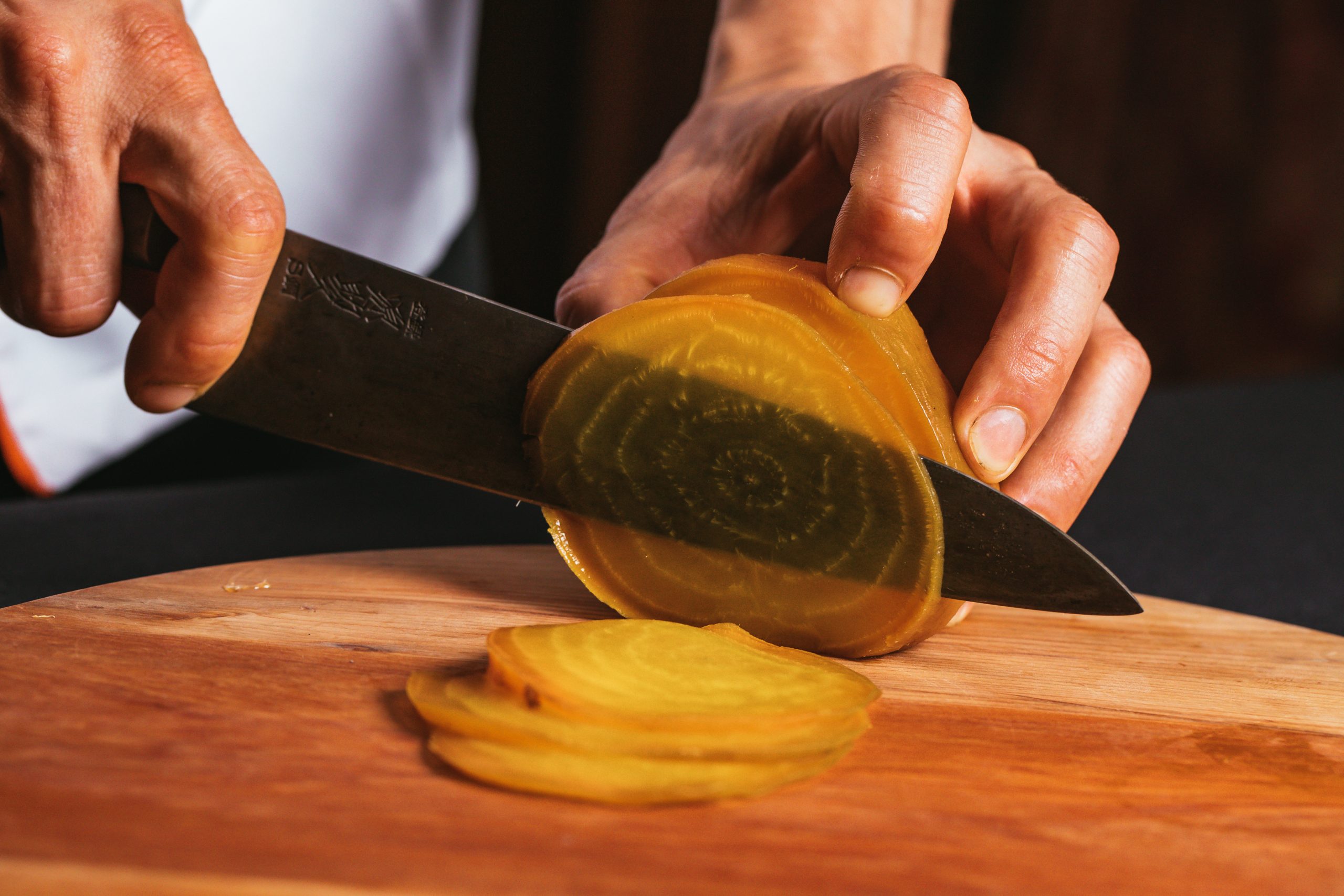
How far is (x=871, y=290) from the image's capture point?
4.29 ft

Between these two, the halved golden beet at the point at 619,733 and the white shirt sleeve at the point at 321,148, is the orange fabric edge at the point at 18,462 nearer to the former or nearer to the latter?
the white shirt sleeve at the point at 321,148

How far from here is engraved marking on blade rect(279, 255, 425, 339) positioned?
140 centimetres

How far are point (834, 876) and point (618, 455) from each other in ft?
2.23

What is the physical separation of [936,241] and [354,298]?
74 centimetres

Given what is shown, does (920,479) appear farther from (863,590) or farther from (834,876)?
(834,876)

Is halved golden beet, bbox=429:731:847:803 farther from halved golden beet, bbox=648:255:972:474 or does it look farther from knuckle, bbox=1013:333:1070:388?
knuckle, bbox=1013:333:1070:388

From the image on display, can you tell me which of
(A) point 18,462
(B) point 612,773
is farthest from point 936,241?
(A) point 18,462

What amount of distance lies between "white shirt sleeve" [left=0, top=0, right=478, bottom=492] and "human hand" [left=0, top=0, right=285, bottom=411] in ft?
2.75

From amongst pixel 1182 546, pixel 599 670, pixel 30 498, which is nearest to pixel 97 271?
pixel 599 670

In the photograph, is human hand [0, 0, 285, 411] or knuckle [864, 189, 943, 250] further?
knuckle [864, 189, 943, 250]

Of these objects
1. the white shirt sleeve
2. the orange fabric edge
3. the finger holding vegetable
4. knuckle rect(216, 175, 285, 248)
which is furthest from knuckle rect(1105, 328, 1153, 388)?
the orange fabric edge

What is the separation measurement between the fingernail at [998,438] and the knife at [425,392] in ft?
0.21

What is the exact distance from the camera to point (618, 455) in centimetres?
140

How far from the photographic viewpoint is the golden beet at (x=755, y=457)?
4.18ft
